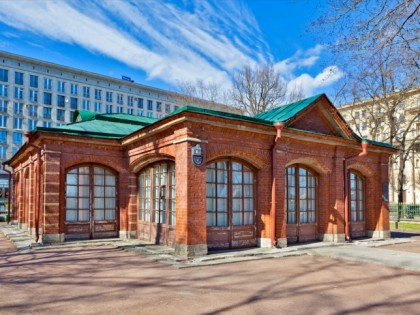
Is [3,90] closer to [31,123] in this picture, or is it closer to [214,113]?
[31,123]

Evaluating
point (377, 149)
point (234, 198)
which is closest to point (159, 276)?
point (234, 198)

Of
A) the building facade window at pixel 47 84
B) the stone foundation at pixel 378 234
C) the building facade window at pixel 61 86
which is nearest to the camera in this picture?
the stone foundation at pixel 378 234

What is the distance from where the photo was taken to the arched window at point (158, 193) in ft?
36.8

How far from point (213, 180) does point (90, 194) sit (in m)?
5.04

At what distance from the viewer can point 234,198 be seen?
11078 millimetres

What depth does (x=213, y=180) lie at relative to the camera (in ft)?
35.3

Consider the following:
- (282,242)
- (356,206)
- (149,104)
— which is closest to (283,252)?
(282,242)

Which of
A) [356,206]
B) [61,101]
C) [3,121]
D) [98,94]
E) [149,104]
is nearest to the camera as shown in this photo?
[356,206]

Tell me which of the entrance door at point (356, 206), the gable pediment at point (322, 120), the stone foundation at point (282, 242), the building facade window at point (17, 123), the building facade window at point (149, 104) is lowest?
the stone foundation at point (282, 242)

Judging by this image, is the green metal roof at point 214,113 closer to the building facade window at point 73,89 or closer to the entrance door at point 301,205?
the entrance door at point 301,205

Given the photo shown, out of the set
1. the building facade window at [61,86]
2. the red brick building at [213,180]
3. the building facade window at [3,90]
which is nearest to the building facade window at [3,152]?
the building facade window at [3,90]

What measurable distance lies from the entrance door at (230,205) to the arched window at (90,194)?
4687 mm

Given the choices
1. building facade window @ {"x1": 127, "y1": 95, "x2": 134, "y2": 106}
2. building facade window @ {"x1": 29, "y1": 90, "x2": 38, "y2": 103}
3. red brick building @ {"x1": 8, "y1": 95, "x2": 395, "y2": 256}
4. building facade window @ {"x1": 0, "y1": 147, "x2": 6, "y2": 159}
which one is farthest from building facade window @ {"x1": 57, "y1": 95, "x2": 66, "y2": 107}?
red brick building @ {"x1": 8, "y1": 95, "x2": 395, "y2": 256}

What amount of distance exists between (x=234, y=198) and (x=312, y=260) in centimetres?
276
